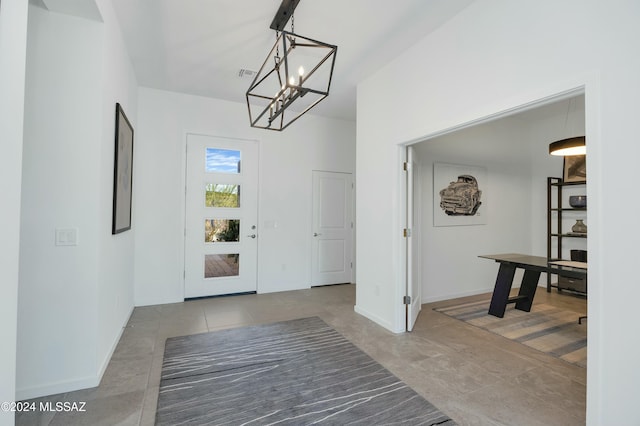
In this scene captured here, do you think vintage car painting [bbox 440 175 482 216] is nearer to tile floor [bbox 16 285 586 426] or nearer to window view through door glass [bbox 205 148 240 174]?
tile floor [bbox 16 285 586 426]

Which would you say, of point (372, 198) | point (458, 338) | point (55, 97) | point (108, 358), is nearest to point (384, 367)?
point (458, 338)

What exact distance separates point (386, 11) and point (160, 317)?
397cm

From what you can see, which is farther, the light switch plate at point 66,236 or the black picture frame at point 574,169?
the black picture frame at point 574,169

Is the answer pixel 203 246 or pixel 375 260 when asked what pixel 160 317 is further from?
pixel 375 260

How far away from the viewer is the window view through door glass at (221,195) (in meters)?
4.57

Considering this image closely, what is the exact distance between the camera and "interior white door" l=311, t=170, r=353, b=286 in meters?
5.30

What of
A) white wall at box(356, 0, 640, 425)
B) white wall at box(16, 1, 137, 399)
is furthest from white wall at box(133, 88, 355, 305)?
white wall at box(356, 0, 640, 425)

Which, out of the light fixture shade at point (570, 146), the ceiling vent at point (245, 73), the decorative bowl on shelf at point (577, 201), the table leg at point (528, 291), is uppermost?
the ceiling vent at point (245, 73)

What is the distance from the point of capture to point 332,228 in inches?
214

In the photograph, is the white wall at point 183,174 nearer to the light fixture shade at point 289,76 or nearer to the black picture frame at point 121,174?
the light fixture shade at point 289,76

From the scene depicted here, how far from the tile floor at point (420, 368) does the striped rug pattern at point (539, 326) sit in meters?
0.17

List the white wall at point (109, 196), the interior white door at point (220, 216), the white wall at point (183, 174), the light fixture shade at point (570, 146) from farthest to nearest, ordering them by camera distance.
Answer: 1. the interior white door at point (220, 216)
2. the white wall at point (183, 174)
3. the light fixture shade at point (570, 146)
4. the white wall at point (109, 196)

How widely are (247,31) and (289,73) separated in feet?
2.72

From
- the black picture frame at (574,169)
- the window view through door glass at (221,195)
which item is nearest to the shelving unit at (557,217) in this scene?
the black picture frame at (574,169)
